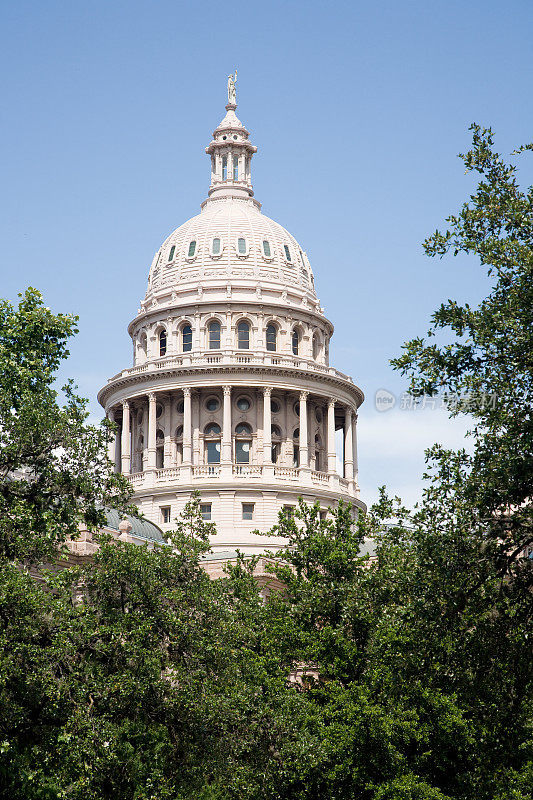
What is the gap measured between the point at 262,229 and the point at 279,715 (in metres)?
69.6

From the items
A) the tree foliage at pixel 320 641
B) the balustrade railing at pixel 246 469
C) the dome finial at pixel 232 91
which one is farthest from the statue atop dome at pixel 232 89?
the tree foliage at pixel 320 641

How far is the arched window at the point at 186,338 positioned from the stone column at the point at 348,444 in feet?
46.7

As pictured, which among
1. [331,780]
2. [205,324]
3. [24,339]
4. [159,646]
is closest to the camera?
[24,339]

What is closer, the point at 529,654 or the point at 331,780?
the point at 529,654

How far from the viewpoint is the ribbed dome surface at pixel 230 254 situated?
100125mm

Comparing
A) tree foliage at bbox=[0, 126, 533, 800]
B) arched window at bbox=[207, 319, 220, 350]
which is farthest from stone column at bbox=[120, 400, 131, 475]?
tree foliage at bbox=[0, 126, 533, 800]

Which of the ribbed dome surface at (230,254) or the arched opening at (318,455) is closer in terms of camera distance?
the arched opening at (318,455)

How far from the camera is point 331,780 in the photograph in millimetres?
38500

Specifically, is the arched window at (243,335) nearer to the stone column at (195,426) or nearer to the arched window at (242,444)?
the stone column at (195,426)

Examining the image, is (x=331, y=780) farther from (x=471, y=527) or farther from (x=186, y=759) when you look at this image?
(x=471, y=527)

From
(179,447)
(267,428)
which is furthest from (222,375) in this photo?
(179,447)

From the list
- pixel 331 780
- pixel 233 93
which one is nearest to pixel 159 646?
pixel 331 780

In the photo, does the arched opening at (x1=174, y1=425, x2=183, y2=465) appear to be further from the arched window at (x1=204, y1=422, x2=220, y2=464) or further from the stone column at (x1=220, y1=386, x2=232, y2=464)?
the stone column at (x1=220, y1=386, x2=232, y2=464)

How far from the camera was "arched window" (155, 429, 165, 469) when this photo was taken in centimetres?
9438
